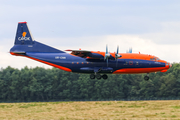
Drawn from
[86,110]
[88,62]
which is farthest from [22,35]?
[86,110]

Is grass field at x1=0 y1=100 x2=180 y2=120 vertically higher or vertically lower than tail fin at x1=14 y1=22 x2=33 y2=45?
lower

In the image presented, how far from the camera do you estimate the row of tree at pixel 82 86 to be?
137125mm

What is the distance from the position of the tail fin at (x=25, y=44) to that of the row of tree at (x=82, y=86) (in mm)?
70930

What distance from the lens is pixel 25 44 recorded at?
70125 mm

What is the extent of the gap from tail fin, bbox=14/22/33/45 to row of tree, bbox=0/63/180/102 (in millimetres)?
70863

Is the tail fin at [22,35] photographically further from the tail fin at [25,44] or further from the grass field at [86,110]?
the grass field at [86,110]

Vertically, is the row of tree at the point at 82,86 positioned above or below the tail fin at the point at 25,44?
below

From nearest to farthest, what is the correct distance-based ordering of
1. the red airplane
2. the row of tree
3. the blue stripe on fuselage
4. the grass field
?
1. the red airplane
2. the blue stripe on fuselage
3. the grass field
4. the row of tree

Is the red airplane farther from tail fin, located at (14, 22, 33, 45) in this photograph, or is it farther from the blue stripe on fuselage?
tail fin, located at (14, 22, 33, 45)

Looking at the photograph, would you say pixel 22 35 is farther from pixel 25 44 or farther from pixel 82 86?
pixel 82 86

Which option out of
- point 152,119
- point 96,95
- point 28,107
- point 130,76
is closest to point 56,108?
point 28,107

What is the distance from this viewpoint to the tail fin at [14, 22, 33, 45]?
70.5 m

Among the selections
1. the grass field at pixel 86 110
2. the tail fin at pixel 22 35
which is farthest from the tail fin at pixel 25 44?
the grass field at pixel 86 110

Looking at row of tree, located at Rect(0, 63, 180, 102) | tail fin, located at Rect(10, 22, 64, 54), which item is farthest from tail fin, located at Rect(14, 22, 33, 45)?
row of tree, located at Rect(0, 63, 180, 102)
